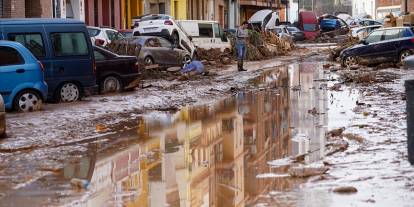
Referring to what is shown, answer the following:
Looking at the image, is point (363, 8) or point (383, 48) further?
point (363, 8)

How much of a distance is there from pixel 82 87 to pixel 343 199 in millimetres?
12492

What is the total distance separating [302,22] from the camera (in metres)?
71.9

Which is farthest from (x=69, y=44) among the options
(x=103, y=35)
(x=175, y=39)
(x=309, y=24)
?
(x=309, y=24)

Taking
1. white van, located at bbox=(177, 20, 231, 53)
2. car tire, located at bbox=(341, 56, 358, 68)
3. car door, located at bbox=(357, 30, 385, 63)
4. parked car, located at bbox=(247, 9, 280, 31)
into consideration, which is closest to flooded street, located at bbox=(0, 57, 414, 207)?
car door, located at bbox=(357, 30, 385, 63)

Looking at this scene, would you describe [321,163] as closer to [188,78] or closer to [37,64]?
[37,64]

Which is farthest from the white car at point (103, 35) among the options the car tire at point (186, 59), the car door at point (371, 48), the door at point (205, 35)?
the car door at point (371, 48)

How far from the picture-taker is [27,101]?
17.3 m

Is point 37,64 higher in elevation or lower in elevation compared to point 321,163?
higher

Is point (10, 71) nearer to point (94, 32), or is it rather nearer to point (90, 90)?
point (90, 90)

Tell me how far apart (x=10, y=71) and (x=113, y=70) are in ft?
18.4

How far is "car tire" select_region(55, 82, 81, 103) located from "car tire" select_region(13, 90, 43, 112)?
1.80 m

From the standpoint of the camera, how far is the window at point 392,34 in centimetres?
3042

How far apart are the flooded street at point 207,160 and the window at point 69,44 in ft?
10.2

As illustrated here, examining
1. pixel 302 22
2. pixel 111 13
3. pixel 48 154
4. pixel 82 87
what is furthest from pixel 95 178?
pixel 302 22
